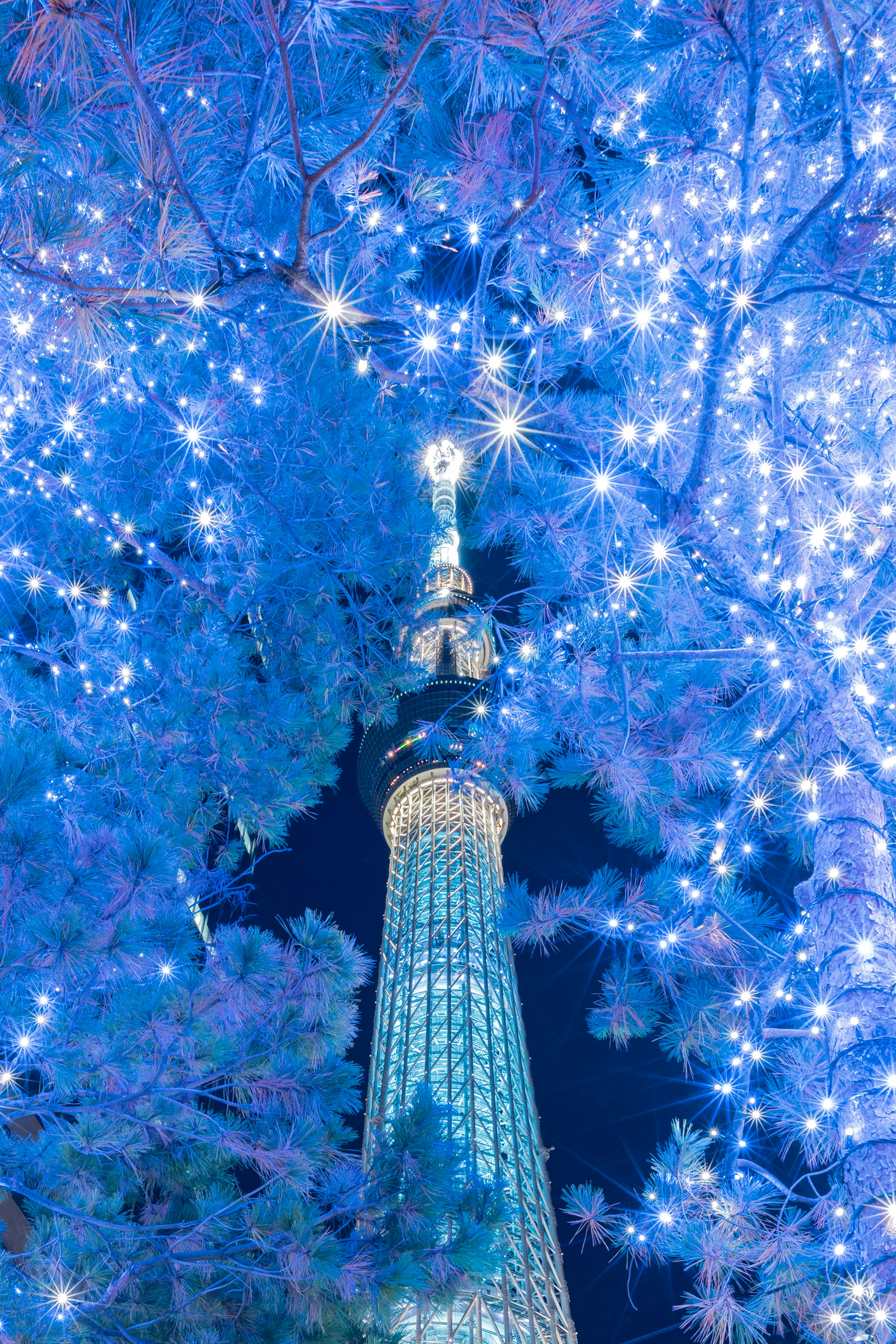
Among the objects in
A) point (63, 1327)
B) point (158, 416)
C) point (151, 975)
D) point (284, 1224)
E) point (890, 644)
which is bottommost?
point (63, 1327)

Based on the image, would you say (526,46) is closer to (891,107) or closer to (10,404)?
(891,107)

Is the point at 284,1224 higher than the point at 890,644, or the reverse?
the point at 890,644

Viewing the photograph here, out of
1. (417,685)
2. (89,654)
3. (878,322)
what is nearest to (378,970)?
(417,685)

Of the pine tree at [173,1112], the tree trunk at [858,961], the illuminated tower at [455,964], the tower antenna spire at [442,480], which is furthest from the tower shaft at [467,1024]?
the tree trunk at [858,961]

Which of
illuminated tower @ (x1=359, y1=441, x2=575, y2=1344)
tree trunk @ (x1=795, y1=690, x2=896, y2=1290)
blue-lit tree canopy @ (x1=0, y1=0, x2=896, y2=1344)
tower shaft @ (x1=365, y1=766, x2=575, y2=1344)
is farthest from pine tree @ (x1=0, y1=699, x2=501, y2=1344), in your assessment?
tower shaft @ (x1=365, y1=766, x2=575, y2=1344)

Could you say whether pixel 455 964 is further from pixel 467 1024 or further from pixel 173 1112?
pixel 173 1112

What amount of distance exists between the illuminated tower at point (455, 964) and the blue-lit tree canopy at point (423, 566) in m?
0.51

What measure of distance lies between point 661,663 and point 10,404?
4103 millimetres

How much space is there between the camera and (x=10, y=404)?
5152mm

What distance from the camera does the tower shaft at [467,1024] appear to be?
7.64m

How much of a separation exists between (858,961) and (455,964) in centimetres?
842

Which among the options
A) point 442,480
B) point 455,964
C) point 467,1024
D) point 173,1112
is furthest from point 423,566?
point 455,964

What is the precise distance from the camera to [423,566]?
18.6 feet

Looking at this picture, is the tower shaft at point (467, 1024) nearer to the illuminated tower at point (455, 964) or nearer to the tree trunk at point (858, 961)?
the illuminated tower at point (455, 964)
